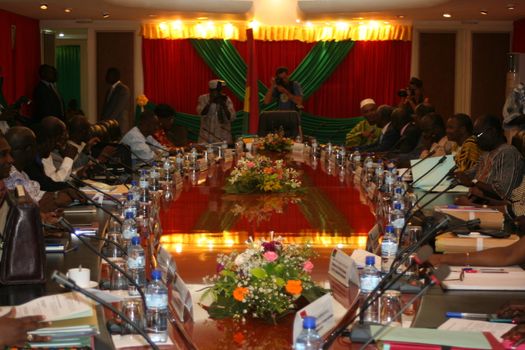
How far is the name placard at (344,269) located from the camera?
2352 millimetres

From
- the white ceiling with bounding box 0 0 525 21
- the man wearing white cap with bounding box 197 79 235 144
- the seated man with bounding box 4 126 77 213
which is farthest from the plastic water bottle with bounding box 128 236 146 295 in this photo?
the man wearing white cap with bounding box 197 79 235 144

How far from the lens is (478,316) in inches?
84.3

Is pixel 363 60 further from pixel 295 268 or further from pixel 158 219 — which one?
pixel 295 268

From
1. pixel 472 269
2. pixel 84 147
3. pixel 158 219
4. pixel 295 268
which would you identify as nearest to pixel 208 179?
pixel 84 147

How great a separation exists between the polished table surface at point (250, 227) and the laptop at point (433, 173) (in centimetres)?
32

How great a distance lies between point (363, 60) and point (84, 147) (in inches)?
249

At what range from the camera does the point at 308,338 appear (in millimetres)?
1640

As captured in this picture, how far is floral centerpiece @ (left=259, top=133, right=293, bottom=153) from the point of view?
7023mm

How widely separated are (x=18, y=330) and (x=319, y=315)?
0.61 metres

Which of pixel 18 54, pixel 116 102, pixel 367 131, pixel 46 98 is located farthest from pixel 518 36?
pixel 18 54

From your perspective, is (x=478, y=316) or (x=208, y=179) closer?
(x=478, y=316)

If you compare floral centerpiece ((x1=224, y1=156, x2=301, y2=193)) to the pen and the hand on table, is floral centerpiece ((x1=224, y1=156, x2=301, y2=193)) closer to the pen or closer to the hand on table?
the pen

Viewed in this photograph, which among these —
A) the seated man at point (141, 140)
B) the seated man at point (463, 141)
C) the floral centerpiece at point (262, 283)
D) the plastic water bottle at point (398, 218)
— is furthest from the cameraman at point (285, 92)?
the floral centerpiece at point (262, 283)

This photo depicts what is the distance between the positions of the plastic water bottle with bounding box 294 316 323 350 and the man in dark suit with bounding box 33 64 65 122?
857 centimetres
